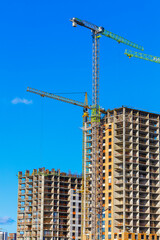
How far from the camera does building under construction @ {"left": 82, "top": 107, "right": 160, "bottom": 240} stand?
17775 cm

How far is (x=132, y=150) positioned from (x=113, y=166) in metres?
8.60

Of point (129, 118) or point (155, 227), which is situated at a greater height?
point (129, 118)

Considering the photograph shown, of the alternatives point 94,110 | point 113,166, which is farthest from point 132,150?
point 94,110

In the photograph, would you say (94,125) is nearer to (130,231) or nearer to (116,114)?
(116,114)

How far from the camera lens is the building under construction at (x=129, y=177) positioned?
583ft

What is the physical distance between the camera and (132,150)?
600 ft

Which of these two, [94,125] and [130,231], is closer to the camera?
[130,231]

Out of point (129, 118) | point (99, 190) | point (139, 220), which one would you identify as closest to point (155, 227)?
point (139, 220)

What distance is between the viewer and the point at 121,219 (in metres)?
177

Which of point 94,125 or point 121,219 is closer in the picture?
point 121,219

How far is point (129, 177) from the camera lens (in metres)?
181

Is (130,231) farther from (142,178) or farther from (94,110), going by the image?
(94,110)

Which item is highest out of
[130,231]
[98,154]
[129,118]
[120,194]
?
[129,118]

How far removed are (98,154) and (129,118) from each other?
54.8 ft
